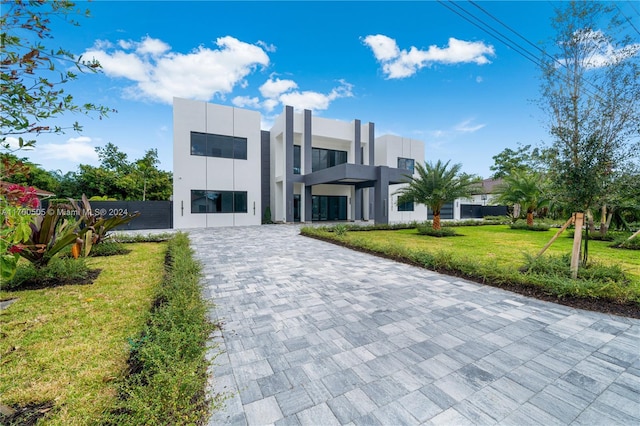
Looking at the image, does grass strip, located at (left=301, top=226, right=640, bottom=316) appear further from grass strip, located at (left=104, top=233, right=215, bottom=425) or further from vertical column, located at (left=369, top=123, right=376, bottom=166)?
vertical column, located at (left=369, top=123, right=376, bottom=166)

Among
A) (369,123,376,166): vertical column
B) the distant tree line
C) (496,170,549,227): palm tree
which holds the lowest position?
(496,170,549,227): palm tree

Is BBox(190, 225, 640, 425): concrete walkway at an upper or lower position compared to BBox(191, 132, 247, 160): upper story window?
lower

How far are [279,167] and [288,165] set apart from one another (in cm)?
146

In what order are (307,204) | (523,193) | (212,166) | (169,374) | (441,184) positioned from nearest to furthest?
1. (169,374)
2. (441,184)
3. (523,193)
4. (212,166)
5. (307,204)

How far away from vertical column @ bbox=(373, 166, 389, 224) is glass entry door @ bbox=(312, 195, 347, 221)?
6772 millimetres

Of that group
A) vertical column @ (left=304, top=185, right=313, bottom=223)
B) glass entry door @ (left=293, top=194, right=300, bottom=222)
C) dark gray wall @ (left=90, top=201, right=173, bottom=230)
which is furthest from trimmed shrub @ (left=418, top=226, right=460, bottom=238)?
dark gray wall @ (left=90, top=201, right=173, bottom=230)

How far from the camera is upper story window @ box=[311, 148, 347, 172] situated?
2114 cm

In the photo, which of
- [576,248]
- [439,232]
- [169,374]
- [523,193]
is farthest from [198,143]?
[523,193]

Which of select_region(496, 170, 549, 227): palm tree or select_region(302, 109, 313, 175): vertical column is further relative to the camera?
select_region(302, 109, 313, 175): vertical column

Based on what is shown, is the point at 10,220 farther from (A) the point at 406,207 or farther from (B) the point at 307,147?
(A) the point at 406,207

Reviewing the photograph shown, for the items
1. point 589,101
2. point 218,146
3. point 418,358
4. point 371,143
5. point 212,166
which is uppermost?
point 371,143

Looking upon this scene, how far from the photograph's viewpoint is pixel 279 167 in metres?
19.7

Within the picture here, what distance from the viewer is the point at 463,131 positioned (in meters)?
20.3

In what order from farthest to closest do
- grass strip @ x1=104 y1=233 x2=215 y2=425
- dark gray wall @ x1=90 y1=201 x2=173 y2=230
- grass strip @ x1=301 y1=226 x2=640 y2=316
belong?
dark gray wall @ x1=90 y1=201 x2=173 y2=230
grass strip @ x1=301 y1=226 x2=640 y2=316
grass strip @ x1=104 y1=233 x2=215 y2=425
